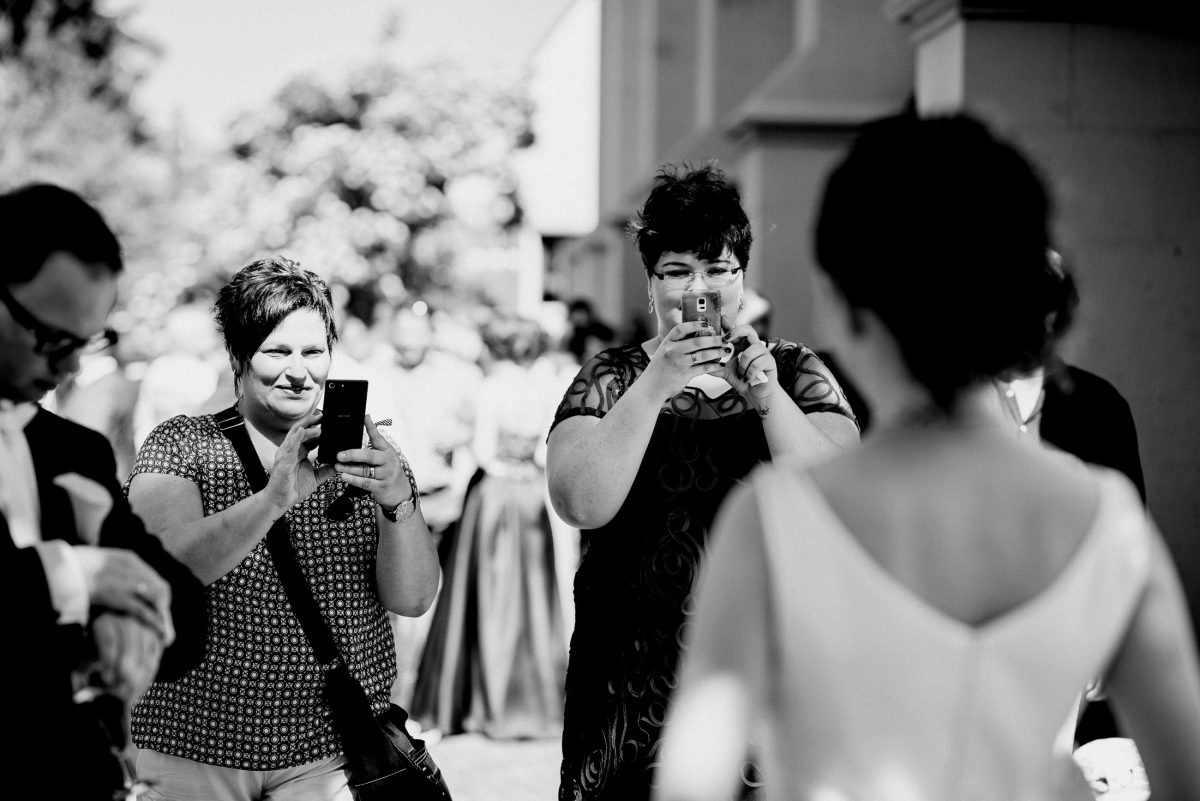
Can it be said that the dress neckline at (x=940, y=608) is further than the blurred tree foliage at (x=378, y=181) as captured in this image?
No

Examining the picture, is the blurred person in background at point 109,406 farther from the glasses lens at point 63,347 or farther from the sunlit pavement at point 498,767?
the glasses lens at point 63,347

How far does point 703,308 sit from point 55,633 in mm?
1722

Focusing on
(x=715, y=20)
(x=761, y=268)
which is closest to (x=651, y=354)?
(x=761, y=268)

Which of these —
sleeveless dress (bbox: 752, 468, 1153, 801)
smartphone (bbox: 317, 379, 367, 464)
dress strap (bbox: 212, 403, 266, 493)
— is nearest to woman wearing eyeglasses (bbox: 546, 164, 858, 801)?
smartphone (bbox: 317, 379, 367, 464)

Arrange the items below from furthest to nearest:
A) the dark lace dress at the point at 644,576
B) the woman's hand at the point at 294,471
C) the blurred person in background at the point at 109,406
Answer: the blurred person in background at the point at 109,406
the dark lace dress at the point at 644,576
the woman's hand at the point at 294,471

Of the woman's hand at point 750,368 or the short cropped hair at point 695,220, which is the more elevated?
the short cropped hair at point 695,220

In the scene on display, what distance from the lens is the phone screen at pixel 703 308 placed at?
3.42m

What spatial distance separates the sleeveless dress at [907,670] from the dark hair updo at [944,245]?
0.87 ft

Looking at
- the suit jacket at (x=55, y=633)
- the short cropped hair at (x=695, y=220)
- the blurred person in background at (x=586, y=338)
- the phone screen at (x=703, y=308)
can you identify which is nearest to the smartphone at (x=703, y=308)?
the phone screen at (x=703, y=308)

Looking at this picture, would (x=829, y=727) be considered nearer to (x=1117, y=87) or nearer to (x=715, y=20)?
(x=1117, y=87)

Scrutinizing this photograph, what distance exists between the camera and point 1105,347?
7.62 metres

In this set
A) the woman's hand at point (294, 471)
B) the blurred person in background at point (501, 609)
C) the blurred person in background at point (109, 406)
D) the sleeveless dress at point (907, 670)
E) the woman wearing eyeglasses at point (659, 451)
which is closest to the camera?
the sleeveless dress at point (907, 670)

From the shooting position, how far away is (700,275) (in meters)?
3.52

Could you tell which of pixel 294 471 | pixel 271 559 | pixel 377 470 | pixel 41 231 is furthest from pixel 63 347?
pixel 271 559
